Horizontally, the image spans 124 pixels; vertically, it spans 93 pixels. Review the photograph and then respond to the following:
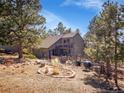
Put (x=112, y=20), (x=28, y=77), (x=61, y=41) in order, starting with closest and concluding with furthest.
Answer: (x=28, y=77) → (x=112, y=20) → (x=61, y=41)

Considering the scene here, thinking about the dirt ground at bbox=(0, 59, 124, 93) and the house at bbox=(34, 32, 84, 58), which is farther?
the house at bbox=(34, 32, 84, 58)

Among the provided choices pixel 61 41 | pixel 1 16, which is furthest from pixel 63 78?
pixel 61 41

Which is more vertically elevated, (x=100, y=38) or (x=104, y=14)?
(x=104, y=14)

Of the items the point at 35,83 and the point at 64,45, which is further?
the point at 64,45

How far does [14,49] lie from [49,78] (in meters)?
37.3

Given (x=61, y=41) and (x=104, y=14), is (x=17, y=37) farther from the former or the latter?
(x=61, y=41)

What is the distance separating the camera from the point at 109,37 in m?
34.1

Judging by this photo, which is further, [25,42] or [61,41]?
[61,41]

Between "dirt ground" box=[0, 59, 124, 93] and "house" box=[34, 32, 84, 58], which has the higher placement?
"house" box=[34, 32, 84, 58]

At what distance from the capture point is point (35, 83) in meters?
25.3

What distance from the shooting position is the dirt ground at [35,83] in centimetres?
2311

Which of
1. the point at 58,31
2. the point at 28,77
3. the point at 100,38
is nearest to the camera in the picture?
the point at 28,77

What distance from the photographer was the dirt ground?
2311cm

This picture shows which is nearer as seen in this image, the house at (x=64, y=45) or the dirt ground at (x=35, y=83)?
the dirt ground at (x=35, y=83)
